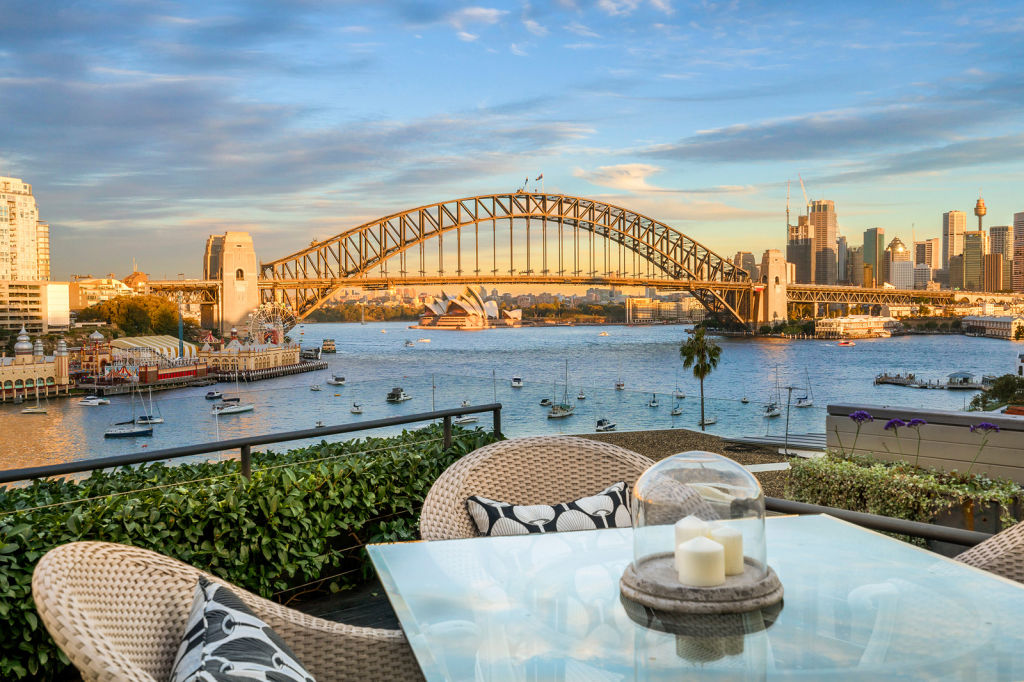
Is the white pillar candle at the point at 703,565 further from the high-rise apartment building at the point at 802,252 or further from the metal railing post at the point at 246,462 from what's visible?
the high-rise apartment building at the point at 802,252

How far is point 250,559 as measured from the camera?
9.23ft

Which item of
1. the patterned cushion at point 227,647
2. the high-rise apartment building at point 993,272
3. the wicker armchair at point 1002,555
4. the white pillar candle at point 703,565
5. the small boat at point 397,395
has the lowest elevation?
the small boat at point 397,395

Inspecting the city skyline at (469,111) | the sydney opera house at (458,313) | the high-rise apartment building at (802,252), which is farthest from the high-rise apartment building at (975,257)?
the sydney opera house at (458,313)

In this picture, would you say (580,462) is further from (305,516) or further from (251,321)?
(251,321)

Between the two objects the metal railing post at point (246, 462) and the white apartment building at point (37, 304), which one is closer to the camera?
the metal railing post at point (246, 462)

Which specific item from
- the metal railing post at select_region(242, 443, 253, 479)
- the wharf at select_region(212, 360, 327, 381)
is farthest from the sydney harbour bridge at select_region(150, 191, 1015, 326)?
the metal railing post at select_region(242, 443, 253, 479)

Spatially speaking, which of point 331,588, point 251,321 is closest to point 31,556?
point 331,588

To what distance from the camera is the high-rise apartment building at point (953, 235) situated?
48688 mm

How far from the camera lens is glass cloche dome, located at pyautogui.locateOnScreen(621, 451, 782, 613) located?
A: 127 cm

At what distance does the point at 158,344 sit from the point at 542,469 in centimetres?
2421

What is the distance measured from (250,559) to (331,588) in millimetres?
437

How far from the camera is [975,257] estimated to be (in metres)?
47.2

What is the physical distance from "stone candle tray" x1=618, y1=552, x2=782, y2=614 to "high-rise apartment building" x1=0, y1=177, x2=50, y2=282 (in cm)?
2969

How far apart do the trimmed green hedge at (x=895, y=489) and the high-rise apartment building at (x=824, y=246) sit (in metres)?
49.0
